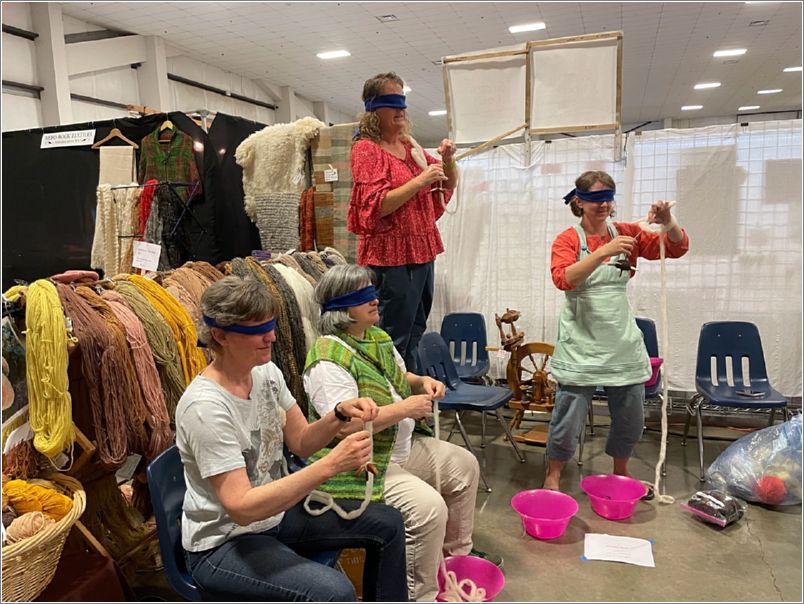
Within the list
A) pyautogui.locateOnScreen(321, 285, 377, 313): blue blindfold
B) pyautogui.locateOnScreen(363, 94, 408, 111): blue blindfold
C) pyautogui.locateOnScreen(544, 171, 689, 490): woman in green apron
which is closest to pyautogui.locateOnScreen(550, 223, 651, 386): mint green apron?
pyautogui.locateOnScreen(544, 171, 689, 490): woman in green apron

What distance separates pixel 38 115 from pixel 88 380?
4.72 meters

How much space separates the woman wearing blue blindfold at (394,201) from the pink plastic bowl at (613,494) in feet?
3.74

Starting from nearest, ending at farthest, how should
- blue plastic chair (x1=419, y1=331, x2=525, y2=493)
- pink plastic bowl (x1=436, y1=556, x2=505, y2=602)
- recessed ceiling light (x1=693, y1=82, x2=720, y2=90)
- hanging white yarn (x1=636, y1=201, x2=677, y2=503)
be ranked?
pink plastic bowl (x1=436, y1=556, x2=505, y2=602)
hanging white yarn (x1=636, y1=201, x2=677, y2=503)
blue plastic chair (x1=419, y1=331, x2=525, y2=493)
recessed ceiling light (x1=693, y1=82, x2=720, y2=90)

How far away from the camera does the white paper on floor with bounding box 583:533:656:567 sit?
7.63ft

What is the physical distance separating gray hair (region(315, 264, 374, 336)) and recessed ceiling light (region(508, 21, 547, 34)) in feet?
17.4

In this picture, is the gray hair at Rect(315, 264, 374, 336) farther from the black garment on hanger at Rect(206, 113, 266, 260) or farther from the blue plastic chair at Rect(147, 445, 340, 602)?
the black garment on hanger at Rect(206, 113, 266, 260)

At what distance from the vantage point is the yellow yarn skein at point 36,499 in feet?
5.47

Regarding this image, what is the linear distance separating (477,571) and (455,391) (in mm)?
1212

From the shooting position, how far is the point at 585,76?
3.19 metres

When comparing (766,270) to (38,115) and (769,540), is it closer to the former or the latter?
(769,540)

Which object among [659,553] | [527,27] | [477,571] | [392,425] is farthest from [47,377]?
[527,27]

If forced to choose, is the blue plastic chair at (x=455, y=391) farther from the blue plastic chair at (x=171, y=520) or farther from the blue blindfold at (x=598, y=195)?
the blue plastic chair at (x=171, y=520)

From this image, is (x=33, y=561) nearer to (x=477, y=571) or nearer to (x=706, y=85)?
(x=477, y=571)

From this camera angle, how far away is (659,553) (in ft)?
7.77
